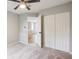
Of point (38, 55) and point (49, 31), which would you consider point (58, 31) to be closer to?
point (49, 31)

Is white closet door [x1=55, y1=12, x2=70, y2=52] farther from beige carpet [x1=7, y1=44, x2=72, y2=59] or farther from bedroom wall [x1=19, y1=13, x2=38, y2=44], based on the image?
bedroom wall [x1=19, y1=13, x2=38, y2=44]

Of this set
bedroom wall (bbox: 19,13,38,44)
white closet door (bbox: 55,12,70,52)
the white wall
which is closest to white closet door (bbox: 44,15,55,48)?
white closet door (bbox: 55,12,70,52)

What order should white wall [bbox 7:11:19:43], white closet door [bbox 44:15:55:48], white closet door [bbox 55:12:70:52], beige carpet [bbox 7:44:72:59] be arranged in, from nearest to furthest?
beige carpet [bbox 7:44:72:59] → white closet door [bbox 55:12:70:52] → white closet door [bbox 44:15:55:48] → white wall [bbox 7:11:19:43]

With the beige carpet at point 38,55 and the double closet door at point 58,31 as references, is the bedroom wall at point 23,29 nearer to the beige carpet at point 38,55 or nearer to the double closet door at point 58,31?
the double closet door at point 58,31

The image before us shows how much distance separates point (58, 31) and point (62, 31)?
270 millimetres

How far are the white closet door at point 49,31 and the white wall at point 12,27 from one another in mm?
2879

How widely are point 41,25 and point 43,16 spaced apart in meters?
0.57

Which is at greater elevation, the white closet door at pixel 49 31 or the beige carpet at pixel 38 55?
the white closet door at pixel 49 31

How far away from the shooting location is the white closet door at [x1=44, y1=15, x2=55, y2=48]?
5.53 m

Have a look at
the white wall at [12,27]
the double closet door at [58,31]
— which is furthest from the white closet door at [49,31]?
the white wall at [12,27]

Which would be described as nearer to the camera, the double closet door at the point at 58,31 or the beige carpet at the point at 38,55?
the beige carpet at the point at 38,55

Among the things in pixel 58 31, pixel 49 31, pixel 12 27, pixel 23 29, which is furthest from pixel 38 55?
pixel 12 27

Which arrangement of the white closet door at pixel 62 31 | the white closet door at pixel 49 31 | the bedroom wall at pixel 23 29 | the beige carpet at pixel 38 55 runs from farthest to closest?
the bedroom wall at pixel 23 29 < the white closet door at pixel 49 31 < the white closet door at pixel 62 31 < the beige carpet at pixel 38 55

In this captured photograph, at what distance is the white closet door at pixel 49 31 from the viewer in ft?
18.1
